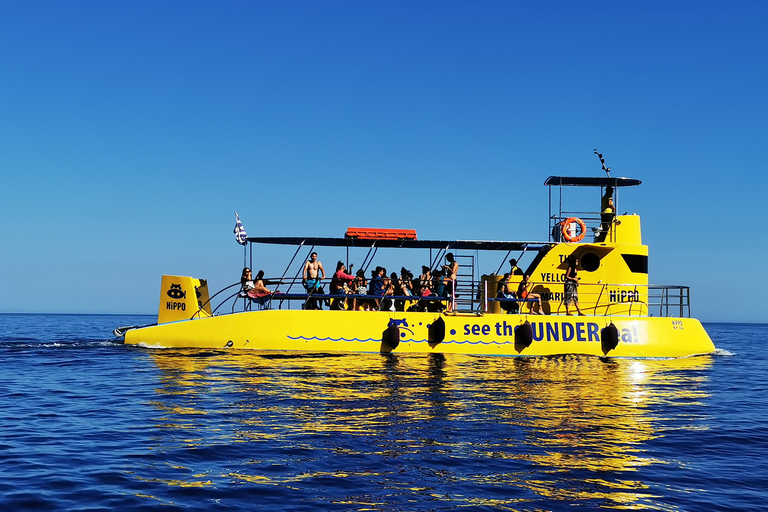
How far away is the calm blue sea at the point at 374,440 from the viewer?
267 inches

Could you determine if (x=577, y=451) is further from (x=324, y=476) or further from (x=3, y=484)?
(x=3, y=484)

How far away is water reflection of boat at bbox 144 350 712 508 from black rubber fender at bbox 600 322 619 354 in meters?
1.95

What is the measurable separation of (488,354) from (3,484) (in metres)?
15.1

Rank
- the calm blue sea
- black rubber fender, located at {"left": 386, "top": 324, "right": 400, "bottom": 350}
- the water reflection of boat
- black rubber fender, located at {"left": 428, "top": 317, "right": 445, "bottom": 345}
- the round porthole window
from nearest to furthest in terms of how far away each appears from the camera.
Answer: the calm blue sea, the water reflection of boat, black rubber fender, located at {"left": 386, "top": 324, "right": 400, "bottom": 350}, black rubber fender, located at {"left": 428, "top": 317, "right": 445, "bottom": 345}, the round porthole window

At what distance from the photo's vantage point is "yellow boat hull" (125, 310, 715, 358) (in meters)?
20.0

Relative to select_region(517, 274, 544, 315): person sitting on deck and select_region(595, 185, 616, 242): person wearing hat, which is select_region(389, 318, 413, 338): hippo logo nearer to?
select_region(517, 274, 544, 315): person sitting on deck

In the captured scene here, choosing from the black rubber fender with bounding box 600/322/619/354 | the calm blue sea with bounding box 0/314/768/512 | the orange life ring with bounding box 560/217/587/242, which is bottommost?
the calm blue sea with bounding box 0/314/768/512

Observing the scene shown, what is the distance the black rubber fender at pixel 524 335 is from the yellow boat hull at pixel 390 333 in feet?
0.22

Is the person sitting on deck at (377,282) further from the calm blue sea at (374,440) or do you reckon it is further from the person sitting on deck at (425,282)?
the calm blue sea at (374,440)

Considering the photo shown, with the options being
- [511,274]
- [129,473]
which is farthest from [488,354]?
[129,473]

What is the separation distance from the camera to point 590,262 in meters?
21.9

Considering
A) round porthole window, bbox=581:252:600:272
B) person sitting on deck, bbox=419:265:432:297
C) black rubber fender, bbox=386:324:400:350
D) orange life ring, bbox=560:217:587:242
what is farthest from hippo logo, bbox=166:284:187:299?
round porthole window, bbox=581:252:600:272

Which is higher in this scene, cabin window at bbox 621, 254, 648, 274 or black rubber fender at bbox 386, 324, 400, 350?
cabin window at bbox 621, 254, 648, 274

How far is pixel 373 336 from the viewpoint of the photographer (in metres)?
20.0
